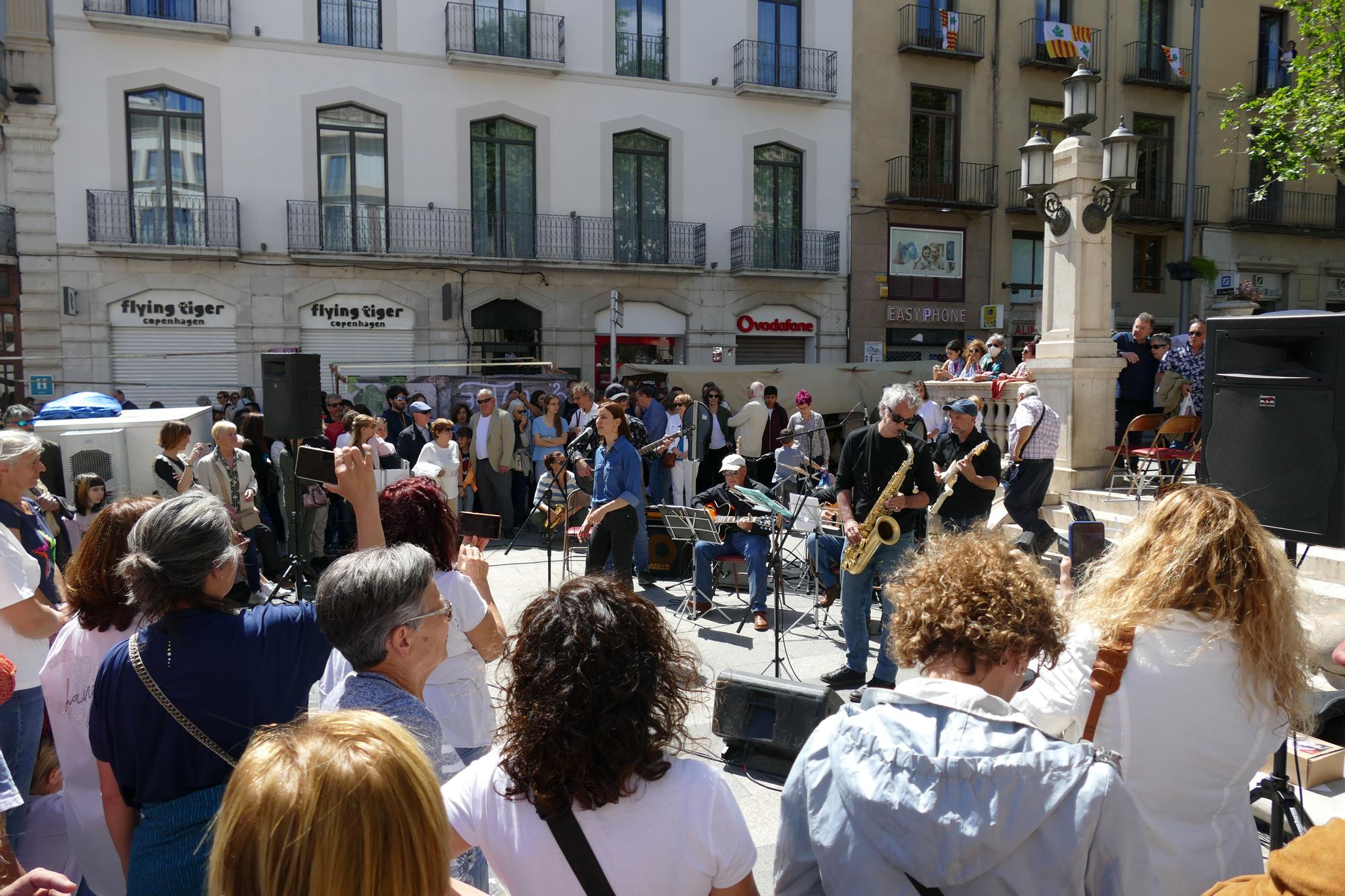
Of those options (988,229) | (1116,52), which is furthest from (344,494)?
(1116,52)

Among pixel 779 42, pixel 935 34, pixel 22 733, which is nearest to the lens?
pixel 22 733

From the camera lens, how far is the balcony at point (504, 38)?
19.2 m

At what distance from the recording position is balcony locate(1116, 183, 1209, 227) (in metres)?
24.3

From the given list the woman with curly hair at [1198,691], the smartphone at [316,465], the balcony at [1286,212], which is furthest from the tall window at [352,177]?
the balcony at [1286,212]

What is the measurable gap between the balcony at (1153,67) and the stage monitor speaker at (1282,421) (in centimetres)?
2294

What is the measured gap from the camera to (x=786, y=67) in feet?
70.4

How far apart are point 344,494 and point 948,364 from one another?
454 inches

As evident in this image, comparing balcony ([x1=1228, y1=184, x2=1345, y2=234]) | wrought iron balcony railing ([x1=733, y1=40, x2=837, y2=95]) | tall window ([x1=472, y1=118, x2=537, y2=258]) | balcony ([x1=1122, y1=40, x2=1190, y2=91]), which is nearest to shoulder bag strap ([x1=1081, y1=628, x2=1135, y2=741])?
tall window ([x1=472, y1=118, x2=537, y2=258])

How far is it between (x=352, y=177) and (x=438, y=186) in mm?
1702

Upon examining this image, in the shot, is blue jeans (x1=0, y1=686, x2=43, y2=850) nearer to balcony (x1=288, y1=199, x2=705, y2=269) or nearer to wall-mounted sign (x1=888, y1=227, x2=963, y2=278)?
balcony (x1=288, y1=199, x2=705, y2=269)

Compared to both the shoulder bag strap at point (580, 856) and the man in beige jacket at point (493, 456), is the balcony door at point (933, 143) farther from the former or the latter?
the shoulder bag strap at point (580, 856)

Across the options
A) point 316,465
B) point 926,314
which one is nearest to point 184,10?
point 926,314

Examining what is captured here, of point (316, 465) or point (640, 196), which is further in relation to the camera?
point (640, 196)

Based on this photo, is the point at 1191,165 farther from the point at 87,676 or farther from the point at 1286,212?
the point at 87,676
